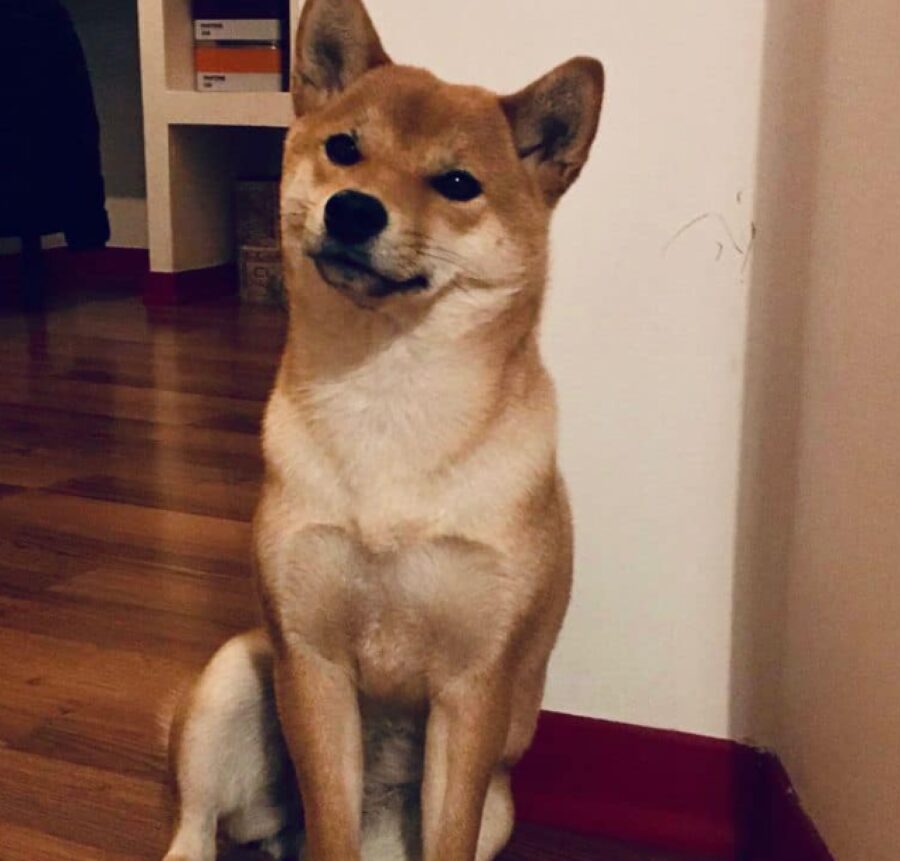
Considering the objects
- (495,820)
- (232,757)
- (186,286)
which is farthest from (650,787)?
(186,286)

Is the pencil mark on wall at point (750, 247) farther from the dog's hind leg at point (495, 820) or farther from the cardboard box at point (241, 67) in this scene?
the cardboard box at point (241, 67)

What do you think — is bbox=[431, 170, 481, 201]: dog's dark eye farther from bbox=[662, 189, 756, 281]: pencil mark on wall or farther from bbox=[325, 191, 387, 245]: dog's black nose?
bbox=[662, 189, 756, 281]: pencil mark on wall

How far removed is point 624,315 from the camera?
52.8 inches

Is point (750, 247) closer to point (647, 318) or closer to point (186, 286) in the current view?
point (647, 318)

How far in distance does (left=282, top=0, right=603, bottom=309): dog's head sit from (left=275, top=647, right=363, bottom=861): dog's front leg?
1.18 feet

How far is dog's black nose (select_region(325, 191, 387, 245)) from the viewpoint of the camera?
1.04 meters

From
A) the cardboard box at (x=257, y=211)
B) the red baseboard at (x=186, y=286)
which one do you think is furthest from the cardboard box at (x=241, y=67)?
the red baseboard at (x=186, y=286)

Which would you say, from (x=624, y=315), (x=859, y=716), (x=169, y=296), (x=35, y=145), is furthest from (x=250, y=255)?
(x=859, y=716)

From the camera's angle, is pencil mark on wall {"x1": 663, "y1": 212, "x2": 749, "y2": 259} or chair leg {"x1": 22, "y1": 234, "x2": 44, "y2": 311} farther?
chair leg {"x1": 22, "y1": 234, "x2": 44, "y2": 311}

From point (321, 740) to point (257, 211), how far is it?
3640 millimetres

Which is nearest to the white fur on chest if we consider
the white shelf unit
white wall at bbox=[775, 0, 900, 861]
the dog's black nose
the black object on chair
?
the dog's black nose

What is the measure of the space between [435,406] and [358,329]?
10 centimetres

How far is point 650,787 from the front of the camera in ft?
4.72

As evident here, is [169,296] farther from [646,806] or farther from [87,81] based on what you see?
[646,806]
